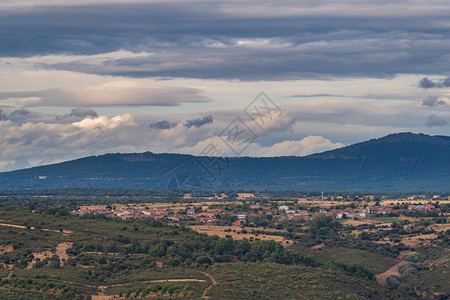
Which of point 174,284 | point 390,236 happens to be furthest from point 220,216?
point 174,284

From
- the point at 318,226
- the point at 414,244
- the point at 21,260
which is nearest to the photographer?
the point at 21,260

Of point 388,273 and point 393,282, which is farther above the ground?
point 393,282

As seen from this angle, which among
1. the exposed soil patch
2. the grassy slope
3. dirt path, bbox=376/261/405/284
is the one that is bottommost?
dirt path, bbox=376/261/405/284

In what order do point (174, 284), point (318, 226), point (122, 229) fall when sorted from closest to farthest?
point (174, 284)
point (122, 229)
point (318, 226)

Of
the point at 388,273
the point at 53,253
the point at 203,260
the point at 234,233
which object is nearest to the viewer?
the point at 53,253

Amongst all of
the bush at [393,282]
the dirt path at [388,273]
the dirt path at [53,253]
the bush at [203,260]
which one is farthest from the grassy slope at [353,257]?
the dirt path at [53,253]

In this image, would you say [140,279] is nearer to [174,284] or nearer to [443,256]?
[174,284]

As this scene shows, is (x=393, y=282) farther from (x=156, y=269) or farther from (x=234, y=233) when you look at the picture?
(x=234, y=233)

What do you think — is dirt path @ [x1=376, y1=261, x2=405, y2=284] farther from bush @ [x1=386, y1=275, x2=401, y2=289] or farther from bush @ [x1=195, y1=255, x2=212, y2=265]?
bush @ [x1=195, y1=255, x2=212, y2=265]

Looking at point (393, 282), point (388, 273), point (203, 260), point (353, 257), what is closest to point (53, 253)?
point (203, 260)

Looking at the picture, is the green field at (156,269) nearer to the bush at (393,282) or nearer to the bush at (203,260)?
the bush at (203,260)

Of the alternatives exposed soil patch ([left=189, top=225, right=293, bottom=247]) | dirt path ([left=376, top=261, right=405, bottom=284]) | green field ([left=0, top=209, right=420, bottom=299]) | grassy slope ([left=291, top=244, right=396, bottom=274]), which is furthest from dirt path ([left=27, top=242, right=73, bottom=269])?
dirt path ([left=376, top=261, right=405, bottom=284])
